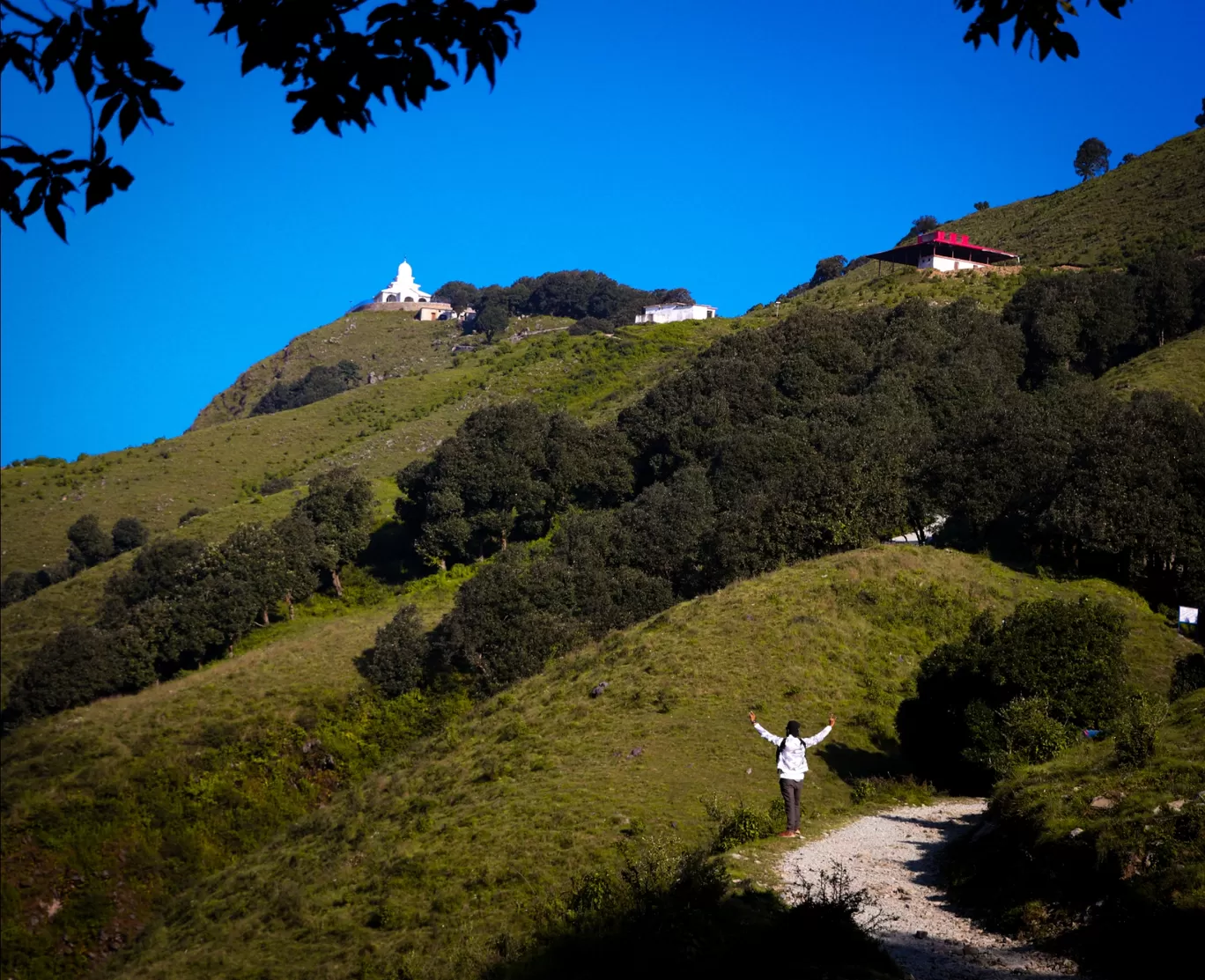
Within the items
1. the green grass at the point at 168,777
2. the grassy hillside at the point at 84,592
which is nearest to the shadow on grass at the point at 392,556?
the grassy hillside at the point at 84,592

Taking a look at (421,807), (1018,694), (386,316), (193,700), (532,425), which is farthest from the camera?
(386,316)

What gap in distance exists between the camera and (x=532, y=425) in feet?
186

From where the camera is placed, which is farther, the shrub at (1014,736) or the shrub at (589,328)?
the shrub at (589,328)

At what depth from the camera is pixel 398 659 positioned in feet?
122

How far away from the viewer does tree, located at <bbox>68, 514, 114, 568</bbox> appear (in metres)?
69.5

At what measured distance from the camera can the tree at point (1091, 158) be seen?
109750 mm

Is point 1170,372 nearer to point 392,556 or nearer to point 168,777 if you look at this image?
point 392,556

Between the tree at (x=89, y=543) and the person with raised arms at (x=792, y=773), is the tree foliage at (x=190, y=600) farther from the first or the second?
the person with raised arms at (x=792, y=773)

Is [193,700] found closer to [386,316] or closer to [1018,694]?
[1018,694]

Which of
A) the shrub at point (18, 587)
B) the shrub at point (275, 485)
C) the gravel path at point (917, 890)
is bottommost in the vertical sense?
the gravel path at point (917, 890)

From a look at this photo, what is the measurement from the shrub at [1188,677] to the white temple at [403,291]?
149 meters

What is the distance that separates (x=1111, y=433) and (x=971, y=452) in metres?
4.91

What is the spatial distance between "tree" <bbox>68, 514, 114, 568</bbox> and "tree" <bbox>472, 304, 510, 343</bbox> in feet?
209

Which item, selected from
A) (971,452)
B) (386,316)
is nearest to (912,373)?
(971,452)
